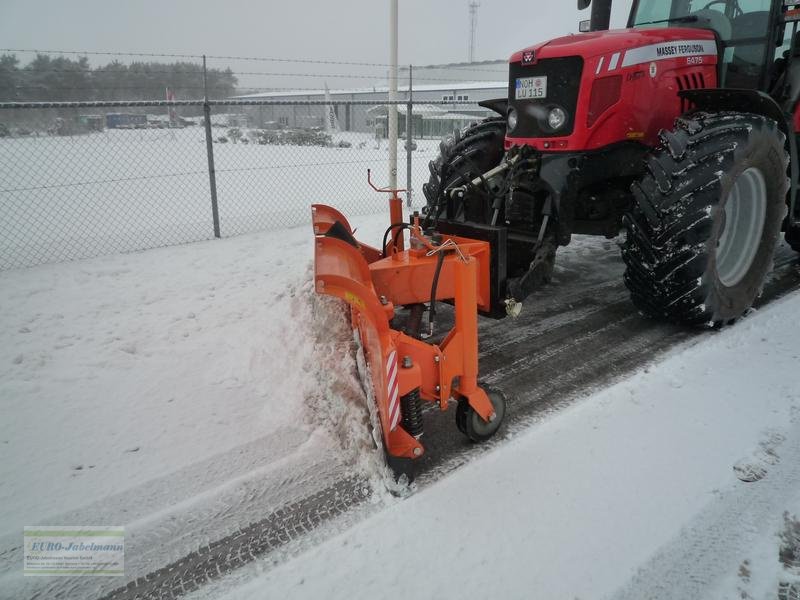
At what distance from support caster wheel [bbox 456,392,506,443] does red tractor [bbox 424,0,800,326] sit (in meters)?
0.59

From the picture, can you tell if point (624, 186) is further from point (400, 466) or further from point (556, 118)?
point (400, 466)

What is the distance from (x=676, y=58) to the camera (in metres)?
4.02

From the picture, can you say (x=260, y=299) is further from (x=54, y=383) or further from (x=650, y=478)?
(x=650, y=478)

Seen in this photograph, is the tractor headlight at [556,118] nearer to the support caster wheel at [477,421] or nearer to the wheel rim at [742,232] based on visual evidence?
the wheel rim at [742,232]

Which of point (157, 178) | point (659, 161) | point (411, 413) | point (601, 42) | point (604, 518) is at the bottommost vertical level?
point (604, 518)

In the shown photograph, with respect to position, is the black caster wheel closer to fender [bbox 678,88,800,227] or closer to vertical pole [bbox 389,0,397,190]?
fender [bbox 678,88,800,227]

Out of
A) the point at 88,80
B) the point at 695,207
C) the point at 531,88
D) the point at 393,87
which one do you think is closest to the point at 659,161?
the point at 695,207

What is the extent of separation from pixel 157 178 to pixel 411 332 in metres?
10.8

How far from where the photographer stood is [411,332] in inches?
114

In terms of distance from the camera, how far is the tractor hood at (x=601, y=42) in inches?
146

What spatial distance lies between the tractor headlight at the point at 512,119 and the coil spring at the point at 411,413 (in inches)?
103

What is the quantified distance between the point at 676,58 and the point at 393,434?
3555mm

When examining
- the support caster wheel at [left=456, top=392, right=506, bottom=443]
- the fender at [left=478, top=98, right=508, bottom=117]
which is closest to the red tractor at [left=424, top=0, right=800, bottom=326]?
the support caster wheel at [left=456, top=392, right=506, bottom=443]

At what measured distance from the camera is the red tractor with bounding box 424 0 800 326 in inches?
137
